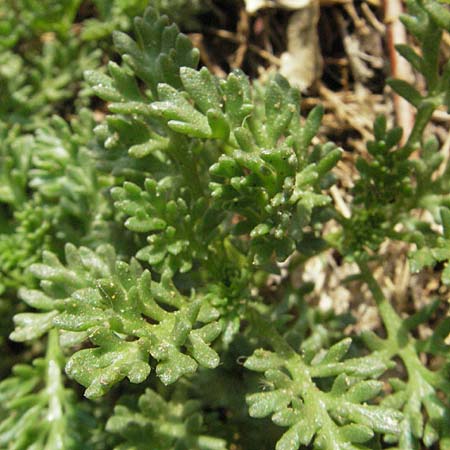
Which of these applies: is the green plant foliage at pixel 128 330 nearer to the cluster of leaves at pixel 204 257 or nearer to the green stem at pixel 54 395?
the cluster of leaves at pixel 204 257

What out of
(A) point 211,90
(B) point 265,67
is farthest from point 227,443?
(B) point 265,67

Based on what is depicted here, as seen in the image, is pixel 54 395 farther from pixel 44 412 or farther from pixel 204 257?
pixel 204 257

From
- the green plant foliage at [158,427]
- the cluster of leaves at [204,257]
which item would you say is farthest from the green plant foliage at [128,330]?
the green plant foliage at [158,427]

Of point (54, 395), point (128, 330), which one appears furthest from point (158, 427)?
point (128, 330)

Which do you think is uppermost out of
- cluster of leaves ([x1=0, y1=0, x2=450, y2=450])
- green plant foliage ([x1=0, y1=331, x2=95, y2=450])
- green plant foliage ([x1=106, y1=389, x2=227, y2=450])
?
cluster of leaves ([x1=0, y1=0, x2=450, y2=450])

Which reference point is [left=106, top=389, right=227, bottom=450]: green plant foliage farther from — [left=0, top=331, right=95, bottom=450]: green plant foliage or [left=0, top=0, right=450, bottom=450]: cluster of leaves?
[left=0, top=331, right=95, bottom=450]: green plant foliage

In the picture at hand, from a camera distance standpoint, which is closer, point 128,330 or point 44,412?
point 128,330

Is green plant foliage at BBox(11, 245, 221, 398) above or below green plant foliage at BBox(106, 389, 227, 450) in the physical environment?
above

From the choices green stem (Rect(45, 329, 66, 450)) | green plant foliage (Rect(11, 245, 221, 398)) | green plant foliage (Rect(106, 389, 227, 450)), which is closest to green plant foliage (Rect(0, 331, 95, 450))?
green stem (Rect(45, 329, 66, 450))
